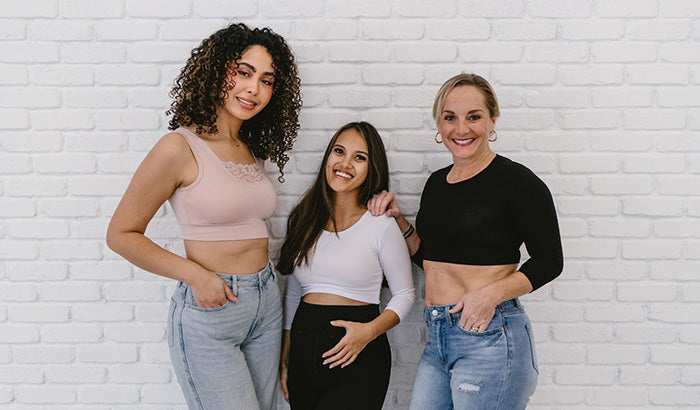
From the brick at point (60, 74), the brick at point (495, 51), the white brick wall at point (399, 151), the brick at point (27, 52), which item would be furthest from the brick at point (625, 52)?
the brick at point (27, 52)

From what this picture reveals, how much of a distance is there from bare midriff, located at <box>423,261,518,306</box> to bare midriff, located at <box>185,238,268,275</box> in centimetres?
65

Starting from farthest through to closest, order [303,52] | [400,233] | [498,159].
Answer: [303,52]
[400,233]
[498,159]

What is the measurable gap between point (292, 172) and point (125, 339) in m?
1.06

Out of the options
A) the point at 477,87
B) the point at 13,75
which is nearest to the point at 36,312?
the point at 13,75

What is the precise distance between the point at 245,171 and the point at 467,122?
806 millimetres

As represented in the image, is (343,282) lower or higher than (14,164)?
lower

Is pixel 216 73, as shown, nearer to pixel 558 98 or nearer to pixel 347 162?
pixel 347 162

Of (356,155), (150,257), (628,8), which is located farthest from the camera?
(628,8)

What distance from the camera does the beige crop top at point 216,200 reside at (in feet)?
5.41

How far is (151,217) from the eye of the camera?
1624 millimetres

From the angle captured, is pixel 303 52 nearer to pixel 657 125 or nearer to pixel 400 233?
pixel 400 233

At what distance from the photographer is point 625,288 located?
7.11ft

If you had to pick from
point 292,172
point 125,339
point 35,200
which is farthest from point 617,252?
point 35,200

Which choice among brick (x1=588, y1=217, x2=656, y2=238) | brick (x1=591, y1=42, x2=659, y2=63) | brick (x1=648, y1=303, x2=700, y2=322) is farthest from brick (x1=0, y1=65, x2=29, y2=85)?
brick (x1=648, y1=303, x2=700, y2=322)
